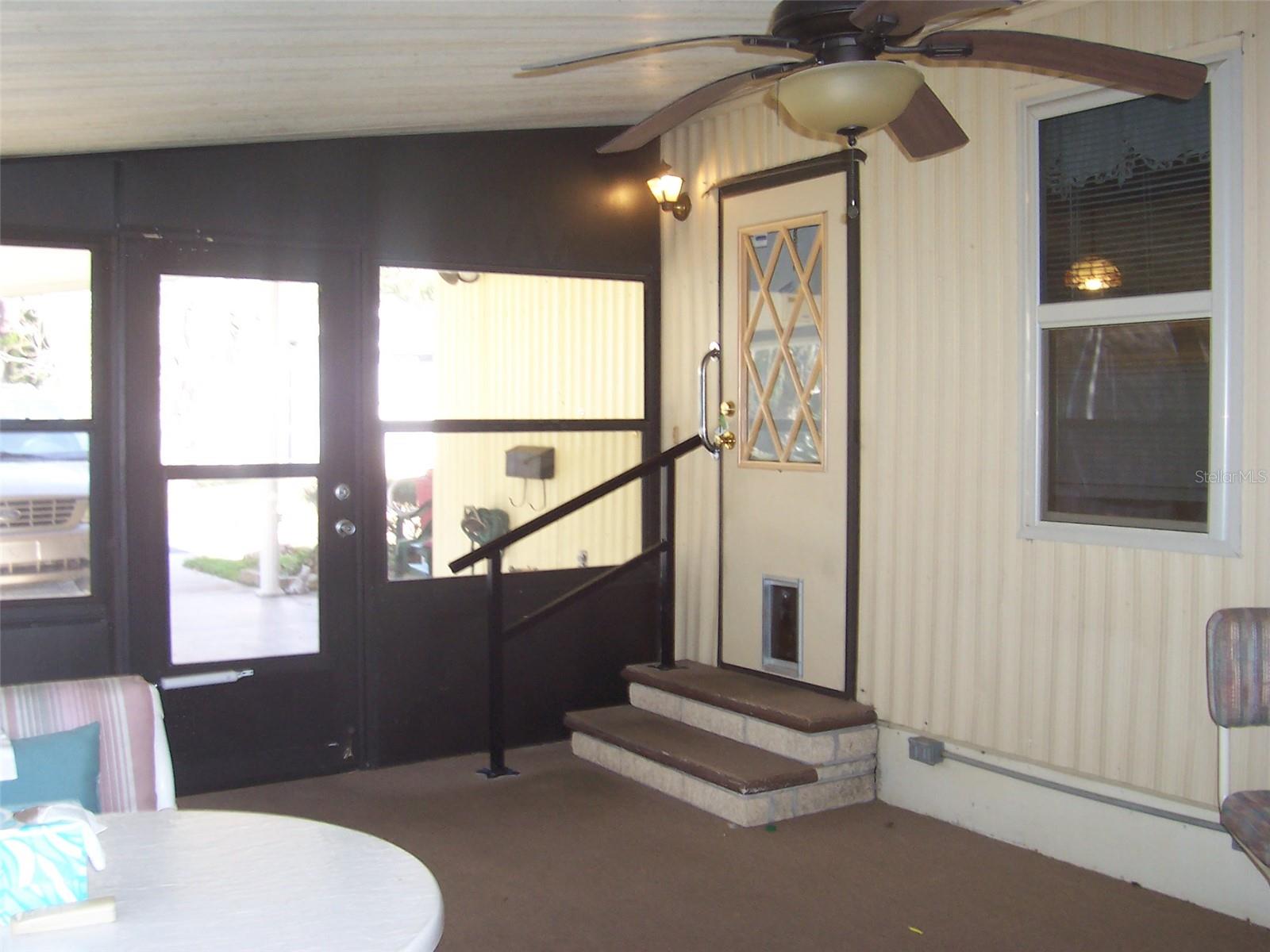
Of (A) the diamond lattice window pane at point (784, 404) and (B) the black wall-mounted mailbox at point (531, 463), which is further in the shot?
(B) the black wall-mounted mailbox at point (531, 463)

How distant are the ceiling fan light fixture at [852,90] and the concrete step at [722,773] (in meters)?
2.34

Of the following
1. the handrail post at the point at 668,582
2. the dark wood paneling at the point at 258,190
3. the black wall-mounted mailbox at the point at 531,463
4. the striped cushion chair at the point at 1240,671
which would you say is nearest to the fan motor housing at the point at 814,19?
the striped cushion chair at the point at 1240,671

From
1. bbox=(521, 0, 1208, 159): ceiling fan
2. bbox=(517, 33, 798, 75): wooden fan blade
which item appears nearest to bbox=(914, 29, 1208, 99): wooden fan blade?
bbox=(521, 0, 1208, 159): ceiling fan

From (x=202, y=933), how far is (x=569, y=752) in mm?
3200

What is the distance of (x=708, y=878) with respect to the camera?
344cm

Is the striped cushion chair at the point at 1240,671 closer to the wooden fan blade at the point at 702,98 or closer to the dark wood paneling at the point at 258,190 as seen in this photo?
the wooden fan blade at the point at 702,98

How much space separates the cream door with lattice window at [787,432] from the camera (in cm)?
428

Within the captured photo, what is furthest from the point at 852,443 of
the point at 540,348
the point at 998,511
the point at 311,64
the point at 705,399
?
the point at 311,64

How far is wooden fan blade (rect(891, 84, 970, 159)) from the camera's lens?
2758 millimetres

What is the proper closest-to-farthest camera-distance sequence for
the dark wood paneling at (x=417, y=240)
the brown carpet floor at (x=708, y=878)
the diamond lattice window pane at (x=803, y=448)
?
the brown carpet floor at (x=708, y=878) < the dark wood paneling at (x=417, y=240) < the diamond lattice window pane at (x=803, y=448)

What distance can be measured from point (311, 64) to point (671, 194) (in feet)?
6.95

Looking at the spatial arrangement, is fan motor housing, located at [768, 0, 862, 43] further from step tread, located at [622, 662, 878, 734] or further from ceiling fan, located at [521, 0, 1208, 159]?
step tread, located at [622, 662, 878, 734]

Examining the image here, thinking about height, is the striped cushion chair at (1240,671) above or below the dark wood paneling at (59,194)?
below

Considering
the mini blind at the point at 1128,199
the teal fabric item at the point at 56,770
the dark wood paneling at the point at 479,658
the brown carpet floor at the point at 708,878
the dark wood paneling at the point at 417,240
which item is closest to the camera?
the teal fabric item at the point at 56,770
